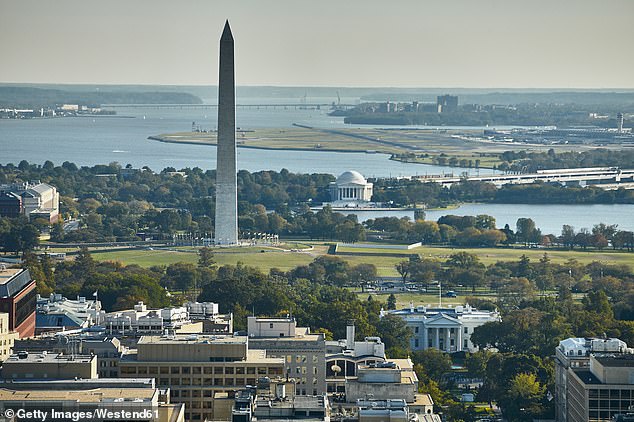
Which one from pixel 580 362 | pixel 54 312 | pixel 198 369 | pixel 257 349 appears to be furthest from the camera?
pixel 54 312

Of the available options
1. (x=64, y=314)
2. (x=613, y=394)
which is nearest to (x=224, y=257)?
(x=64, y=314)

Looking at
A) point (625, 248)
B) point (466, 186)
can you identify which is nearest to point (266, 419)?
point (625, 248)

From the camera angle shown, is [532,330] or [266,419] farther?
[532,330]

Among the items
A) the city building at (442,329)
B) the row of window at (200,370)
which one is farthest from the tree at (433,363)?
the row of window at (200,370)

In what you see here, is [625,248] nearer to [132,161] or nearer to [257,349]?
[257,349]

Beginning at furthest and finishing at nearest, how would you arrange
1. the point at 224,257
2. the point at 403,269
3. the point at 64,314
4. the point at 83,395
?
the point at 224,257, the point at 403,269, the point at 64,314, the point at 83,395

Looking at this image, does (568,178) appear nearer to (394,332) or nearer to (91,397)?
(394,332)

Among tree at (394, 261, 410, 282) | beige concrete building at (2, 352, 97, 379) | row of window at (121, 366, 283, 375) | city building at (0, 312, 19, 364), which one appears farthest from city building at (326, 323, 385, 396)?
tree at (394, 261, 410, 282)
